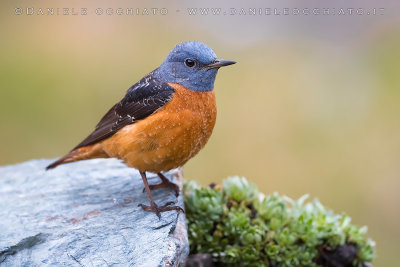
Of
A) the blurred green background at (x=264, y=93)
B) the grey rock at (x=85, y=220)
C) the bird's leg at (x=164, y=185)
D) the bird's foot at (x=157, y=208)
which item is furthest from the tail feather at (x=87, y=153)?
the blurred green background at (x=264, y=93)

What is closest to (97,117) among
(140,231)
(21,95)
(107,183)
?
(21,95)

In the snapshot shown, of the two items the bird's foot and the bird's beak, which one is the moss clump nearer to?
the bird's foot

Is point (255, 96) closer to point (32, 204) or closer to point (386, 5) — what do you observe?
point (386, 5)

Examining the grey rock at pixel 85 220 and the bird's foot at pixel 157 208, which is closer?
the grey rock at pixel 85 220

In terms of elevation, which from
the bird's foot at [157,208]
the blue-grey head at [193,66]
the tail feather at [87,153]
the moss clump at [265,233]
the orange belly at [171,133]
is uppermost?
the blue-grey head at [193,66]

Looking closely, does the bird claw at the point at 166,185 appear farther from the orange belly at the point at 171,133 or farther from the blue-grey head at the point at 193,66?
the blue-grey head at the point at 193,66

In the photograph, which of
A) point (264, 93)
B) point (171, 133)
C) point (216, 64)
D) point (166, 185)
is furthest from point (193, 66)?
point (264, 93)

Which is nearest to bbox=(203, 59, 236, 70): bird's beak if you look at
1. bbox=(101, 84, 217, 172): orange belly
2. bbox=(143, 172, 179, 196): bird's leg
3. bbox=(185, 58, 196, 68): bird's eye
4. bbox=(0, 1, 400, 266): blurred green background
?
bbox=(185, 58, 196, 68): bird's eye

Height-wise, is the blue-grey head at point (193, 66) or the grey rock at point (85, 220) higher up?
the blue-grey head at point (193, 66)
